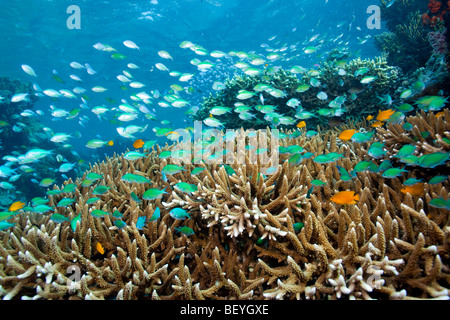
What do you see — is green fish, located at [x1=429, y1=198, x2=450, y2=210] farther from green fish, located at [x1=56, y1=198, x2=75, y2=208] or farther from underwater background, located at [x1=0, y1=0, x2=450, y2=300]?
green fish, located at [x1=56, y1=198, x2=75, y2=208]

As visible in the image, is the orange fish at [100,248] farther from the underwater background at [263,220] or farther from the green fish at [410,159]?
the green fish at [410,159]

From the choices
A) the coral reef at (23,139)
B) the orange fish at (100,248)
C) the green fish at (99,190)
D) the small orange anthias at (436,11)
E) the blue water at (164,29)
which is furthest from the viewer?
the blue water at (164,29)

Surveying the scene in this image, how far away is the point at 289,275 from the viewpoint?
2.17m

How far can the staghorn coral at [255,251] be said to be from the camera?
1932 millimetres

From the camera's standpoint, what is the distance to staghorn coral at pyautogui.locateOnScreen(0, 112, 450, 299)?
1.93 m

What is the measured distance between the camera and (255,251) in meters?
2.58

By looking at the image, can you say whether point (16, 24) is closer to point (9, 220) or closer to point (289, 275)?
point (9, 220)

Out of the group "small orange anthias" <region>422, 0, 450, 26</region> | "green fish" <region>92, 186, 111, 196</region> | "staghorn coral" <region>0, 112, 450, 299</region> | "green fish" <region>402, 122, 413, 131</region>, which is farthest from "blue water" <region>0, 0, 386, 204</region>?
"green fish" <region>402, 122, 413, 131</region>

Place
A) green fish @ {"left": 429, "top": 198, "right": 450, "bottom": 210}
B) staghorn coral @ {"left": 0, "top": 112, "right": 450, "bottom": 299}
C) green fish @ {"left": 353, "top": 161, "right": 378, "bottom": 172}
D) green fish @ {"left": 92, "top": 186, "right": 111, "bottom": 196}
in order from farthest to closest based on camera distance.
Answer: green fish @ {"left": 92, "top": 186, "right": 111, "bottom": 196} → green fish @ {"left": 353, "top": 161, "right": 378, "bottom": 172} → green fish @ {"left": 429, "top": 198, "right": 450, "bottom": 210} → staghorn coral @ {"left": 0, "top": 112, "right": 450, "bottom": 299}
